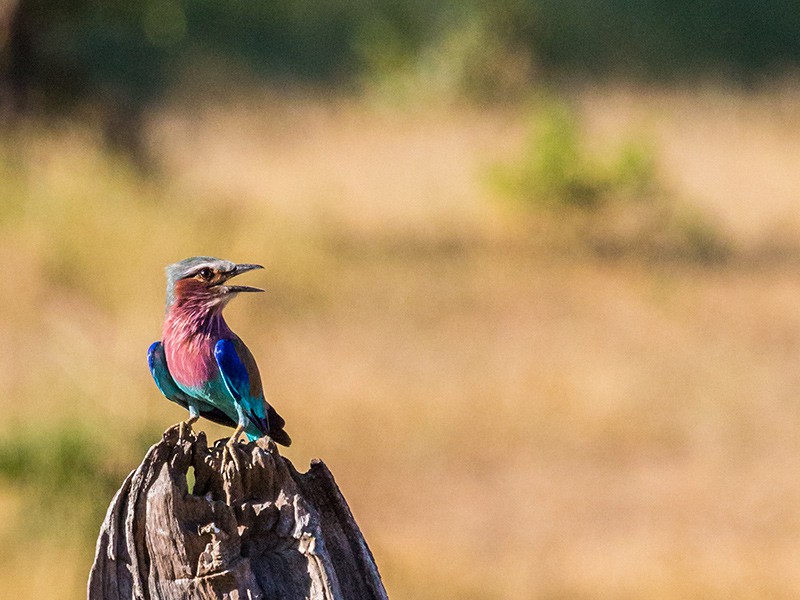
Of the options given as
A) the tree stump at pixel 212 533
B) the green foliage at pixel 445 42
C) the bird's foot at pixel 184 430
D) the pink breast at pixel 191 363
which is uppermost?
the green foliage at pixel 445 42

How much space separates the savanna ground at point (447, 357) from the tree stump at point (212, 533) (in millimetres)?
3032

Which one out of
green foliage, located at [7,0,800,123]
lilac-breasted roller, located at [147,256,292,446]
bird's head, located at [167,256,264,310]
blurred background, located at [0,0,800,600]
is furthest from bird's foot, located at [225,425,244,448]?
green foliage, located at [7,0,800,123]

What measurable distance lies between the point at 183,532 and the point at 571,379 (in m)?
7.73

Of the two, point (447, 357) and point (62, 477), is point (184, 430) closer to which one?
point (62, 477)

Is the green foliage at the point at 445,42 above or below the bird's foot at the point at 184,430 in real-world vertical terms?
above

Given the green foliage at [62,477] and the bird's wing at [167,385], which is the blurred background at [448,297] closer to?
the green foliage at [62,477]

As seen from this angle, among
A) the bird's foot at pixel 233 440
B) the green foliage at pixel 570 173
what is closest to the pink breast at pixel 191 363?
the bird's foot at pixel 233 440

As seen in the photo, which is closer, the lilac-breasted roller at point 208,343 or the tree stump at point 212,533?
the tree stump at point 212,533

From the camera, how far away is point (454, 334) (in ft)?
37.3

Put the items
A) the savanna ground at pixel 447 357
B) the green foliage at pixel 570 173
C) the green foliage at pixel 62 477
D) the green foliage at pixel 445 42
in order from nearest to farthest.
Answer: the green foliage at pixel 62 477
the savanna ground at pixel 447 357
the green foliage at pixel 570 173
the green foliage at pixel 445 42

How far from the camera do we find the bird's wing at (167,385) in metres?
3.01

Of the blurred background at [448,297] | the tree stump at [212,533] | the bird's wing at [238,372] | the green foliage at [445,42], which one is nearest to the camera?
the tree stump at [212,533]

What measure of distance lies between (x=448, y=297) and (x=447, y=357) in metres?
1.47

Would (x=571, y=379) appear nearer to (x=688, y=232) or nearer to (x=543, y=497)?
(x=543, y=497)
